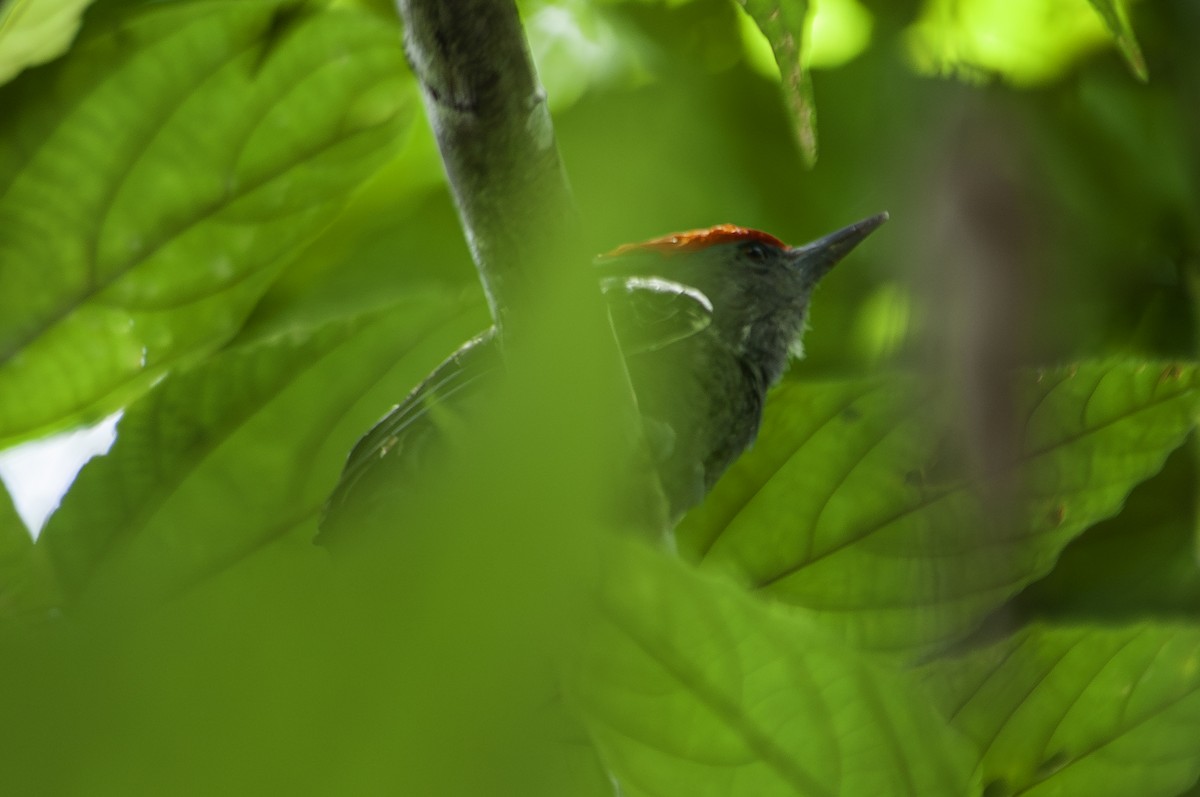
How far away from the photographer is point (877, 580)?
0.33 metres

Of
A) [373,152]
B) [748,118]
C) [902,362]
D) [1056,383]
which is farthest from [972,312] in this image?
[373,152]

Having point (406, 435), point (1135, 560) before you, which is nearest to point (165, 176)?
point (406, 435)

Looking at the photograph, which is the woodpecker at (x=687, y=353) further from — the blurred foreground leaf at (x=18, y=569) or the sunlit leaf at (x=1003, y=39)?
the sunlit leaf at (x=1003, y=39)

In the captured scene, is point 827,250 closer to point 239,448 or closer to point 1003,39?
point 1003,39

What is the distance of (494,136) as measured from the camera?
247 millimetres

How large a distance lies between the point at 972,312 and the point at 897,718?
0.76m

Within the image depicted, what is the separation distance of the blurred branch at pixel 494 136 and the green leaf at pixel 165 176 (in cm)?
6

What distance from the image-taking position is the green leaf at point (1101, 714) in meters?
0.29

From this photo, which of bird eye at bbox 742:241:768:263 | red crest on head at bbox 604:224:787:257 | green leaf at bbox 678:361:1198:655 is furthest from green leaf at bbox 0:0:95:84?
bird eye at bbox 742:241:768:263

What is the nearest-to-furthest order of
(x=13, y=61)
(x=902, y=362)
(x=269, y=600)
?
(x=269, y=600)
(x=13, y=61)
(x=902, y=362)

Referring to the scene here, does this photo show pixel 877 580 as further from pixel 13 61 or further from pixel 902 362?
pixel 902 362

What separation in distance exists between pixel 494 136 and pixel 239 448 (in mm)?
87

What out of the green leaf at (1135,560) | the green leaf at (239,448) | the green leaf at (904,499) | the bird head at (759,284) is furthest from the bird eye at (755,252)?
the green leaf at (239,448)

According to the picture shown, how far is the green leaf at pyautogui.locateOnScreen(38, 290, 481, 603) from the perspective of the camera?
0.68 feet
